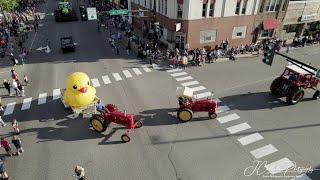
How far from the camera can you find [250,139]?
15328 millimetres

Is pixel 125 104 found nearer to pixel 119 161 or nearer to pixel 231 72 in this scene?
pixel 119 161

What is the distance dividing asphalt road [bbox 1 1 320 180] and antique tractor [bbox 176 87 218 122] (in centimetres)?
60

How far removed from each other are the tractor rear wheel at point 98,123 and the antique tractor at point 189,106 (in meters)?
4.99

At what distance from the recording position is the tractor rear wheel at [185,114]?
53.7 ft

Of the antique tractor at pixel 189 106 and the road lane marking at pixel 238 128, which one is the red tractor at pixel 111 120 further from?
the road lane marking at pixel 238 128

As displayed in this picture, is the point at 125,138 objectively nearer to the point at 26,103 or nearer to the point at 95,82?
the point at 95,82

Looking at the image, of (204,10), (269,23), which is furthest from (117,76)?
(269,23)

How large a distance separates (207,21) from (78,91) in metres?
17.0

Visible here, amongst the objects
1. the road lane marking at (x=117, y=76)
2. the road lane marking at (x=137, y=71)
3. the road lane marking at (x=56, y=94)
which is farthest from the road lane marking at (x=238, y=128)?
the road lane marking at (x=56, y=94)

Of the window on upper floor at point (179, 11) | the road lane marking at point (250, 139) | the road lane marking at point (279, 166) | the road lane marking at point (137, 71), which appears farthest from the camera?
the window on upper floor at point (179, 11)

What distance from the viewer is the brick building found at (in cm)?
2627

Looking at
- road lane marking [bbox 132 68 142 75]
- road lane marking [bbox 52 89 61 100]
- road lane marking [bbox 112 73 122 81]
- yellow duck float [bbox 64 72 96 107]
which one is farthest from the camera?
road lane marking [bbox 132 68 142 75]

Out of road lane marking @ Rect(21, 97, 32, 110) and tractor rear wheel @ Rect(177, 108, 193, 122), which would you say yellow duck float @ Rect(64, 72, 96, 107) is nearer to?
road lane marking @ Rect(21, 97, 32, 110)

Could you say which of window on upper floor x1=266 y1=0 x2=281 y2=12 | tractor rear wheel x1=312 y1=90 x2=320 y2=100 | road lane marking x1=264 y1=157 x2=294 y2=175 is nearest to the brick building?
window on upper floor x1=266 y1=0 x2=281 y2=12
